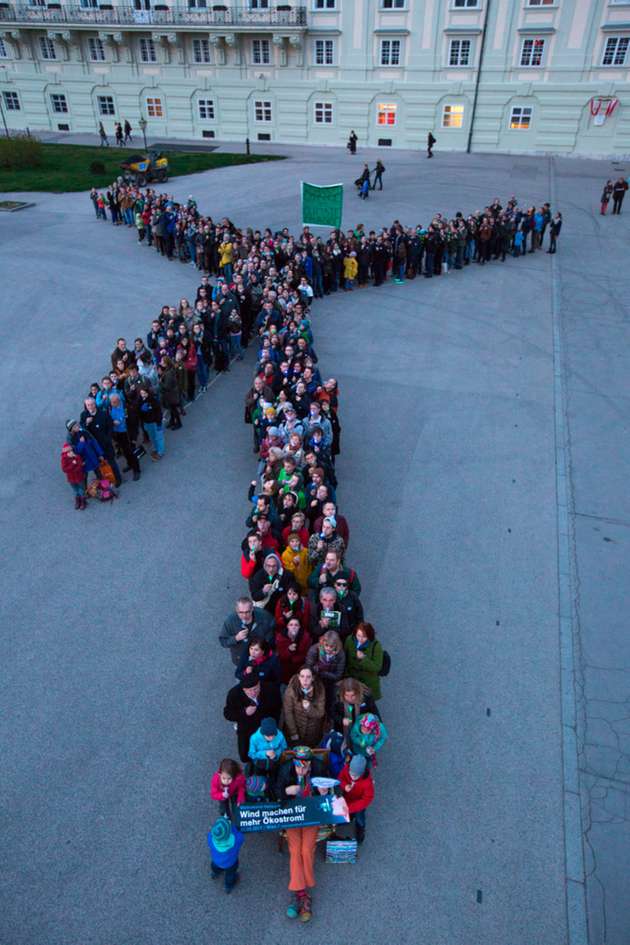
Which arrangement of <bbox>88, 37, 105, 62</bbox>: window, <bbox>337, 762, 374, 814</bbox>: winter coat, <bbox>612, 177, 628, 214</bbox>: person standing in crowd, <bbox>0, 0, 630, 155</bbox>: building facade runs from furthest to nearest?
1. <bbox>88, 37, 105, 62</bbox>: window
2. <bbox>0, 0, 630, 155</bbox>: building facade
3. <bbox>612, 177, 628, 214</bbox>: person standing in crowd
4. <bbox>337, 762, 374, 814</bbox>: winter coat

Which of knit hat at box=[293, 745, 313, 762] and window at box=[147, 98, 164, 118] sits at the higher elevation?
window at box=[147, 98, 164, 118]

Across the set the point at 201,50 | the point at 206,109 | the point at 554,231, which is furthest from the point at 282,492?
the point at 206,109

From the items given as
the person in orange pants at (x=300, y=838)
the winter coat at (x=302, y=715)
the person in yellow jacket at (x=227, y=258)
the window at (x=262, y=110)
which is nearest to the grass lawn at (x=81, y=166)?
the window at (x=262, y=110)

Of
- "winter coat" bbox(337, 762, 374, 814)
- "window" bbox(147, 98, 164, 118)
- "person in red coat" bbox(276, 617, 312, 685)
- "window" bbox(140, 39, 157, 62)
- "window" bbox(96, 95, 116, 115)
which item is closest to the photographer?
"winter coat" bbox(337, 762, 374, 814)

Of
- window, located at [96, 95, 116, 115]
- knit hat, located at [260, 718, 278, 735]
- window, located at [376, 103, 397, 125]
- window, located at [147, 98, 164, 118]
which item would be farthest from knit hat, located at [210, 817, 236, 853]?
window, located at [96, 95, 116, 115]

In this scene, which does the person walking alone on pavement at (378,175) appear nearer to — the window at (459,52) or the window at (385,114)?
the window at (385,114)

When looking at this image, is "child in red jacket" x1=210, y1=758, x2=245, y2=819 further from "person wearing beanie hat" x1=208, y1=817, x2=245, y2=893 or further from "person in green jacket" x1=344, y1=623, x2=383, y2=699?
"person in green jacket" x1=344, y1=623, x2=383, y2=699
